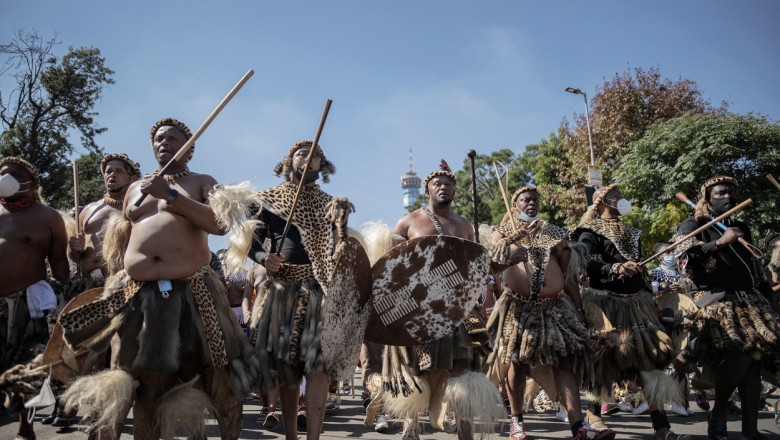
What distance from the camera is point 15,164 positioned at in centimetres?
Result: 510

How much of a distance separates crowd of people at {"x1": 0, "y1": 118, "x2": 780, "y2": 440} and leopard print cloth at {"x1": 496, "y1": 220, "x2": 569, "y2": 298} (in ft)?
0.06

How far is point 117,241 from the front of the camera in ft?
14.1

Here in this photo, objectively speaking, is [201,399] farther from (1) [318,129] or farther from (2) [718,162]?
(2) [718,162]

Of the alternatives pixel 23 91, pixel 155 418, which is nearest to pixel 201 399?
pixel 155 418

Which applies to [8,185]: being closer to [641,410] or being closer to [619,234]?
[619,234]

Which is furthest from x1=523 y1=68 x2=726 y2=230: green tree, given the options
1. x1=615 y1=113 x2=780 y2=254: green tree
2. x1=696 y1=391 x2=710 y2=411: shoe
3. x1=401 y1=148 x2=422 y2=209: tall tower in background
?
x1=401 y1=148 x2=422 y2=209: tall tower in background

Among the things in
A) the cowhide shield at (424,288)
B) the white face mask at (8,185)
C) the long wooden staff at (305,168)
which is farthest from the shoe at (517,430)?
the white face mask at (8,185)

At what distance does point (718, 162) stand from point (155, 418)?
20.0 m

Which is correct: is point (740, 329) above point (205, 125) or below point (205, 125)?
below

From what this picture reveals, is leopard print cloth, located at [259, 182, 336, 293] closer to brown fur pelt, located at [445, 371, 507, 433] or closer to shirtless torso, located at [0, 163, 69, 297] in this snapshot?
brown fur pelt, located at [445, 371, 507, 433]

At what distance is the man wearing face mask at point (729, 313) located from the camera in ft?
18.0

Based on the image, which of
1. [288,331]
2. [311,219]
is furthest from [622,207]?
[288,331]

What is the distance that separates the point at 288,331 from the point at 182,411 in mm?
865

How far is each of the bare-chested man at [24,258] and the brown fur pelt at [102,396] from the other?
4.55ft
